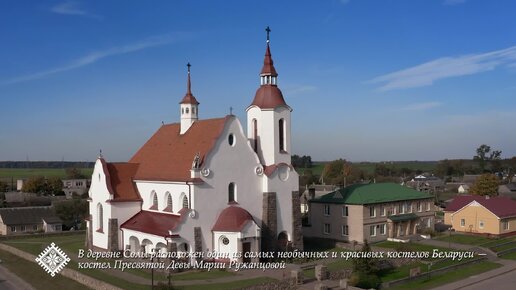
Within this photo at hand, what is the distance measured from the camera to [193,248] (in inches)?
1358

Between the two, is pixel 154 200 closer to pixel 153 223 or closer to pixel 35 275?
pixel 153 223

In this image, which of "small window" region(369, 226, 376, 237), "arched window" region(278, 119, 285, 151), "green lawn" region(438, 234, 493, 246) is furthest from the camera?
"small window" region(369, 226, 376, 237)

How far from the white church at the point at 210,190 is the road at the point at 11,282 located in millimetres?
6463

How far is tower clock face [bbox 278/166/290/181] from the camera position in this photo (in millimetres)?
38875

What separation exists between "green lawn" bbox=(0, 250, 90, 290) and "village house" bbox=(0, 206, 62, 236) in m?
17.9

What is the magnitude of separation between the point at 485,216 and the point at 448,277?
1703cm

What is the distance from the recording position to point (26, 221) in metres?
63.4

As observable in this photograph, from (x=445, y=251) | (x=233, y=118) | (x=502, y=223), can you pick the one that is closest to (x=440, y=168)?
(x=502, y=223)

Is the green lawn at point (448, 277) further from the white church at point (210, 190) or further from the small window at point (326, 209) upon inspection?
the small window at point (326, 209)

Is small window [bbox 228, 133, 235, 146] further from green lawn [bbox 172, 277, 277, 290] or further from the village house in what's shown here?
the village house

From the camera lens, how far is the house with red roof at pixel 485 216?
47.6 m

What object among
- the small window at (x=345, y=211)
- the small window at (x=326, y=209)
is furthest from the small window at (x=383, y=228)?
the small window at (x=326, y=209)

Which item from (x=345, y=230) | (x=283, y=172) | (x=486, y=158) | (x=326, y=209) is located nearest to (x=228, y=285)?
(x=283, y=172)

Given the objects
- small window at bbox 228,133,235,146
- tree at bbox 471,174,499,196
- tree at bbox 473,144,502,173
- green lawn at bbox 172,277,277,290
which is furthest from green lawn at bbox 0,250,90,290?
tree at bbox 473,144,502,173
